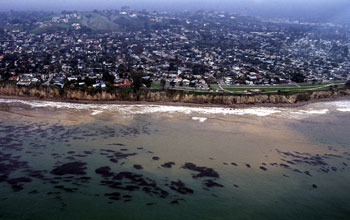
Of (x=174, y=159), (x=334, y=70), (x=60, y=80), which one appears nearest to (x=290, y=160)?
(x=174, y=159)

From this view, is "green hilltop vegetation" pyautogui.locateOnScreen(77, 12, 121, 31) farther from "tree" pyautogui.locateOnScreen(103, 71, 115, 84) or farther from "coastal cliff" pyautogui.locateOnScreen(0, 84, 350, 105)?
"coastal cliff" pyautogui.locateOnScreen(0, 84, 350, 105)

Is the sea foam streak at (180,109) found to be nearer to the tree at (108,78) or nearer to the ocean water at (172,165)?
the ocean water at (172,165)

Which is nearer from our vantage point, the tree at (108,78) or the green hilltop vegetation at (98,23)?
the tree at (108,78)

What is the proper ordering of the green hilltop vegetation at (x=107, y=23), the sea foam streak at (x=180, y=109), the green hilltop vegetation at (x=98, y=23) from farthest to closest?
the green hilltop vegetation at (x=98, y=23) → the green hilltop vegetation at (x=107, y=23) → the sea foam streak at (x=180, y=109)

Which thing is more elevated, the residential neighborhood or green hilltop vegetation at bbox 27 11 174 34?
green hilltop vegetation at bbox 27 11 174 34

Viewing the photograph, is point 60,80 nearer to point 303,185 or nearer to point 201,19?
point 303,185

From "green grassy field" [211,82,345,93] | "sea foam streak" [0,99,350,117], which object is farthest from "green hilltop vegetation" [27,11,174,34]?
"green grassy field" [211,82,345,93]

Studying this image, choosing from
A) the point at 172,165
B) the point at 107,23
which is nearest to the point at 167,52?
the point at 107,23

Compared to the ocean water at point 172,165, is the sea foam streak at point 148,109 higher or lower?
higher

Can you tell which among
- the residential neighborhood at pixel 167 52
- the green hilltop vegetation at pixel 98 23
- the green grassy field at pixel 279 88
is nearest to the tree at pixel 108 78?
the residential neighborhood at pixel 167 52
